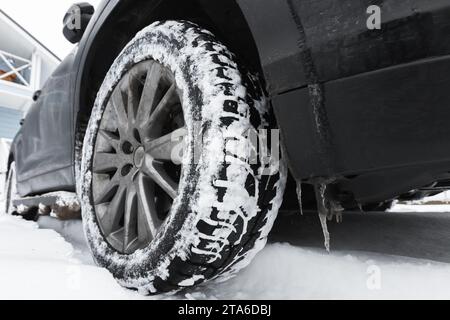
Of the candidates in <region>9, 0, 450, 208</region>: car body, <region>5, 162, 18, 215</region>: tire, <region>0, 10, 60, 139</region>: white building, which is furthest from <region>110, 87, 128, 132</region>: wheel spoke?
<region>0, 10, 60, 139</region>: white building

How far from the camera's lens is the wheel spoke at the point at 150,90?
1.23m

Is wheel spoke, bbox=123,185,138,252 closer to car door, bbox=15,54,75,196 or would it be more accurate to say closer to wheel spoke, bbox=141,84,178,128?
wheel spoke, bbox=141,84,178,128

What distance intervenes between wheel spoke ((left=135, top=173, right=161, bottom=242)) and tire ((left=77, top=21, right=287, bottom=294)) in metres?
0.07

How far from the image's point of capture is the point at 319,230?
164cm

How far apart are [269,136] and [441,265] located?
719mm

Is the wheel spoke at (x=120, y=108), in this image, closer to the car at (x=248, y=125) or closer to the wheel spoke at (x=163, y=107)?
the car at (x=248, y=125)

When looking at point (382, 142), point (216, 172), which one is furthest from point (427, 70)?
point (216, 172)

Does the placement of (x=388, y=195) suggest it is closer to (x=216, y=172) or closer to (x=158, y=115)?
(x=216, y=172)

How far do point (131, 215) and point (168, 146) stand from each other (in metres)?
0.31

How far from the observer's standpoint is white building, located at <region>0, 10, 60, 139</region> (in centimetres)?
1152

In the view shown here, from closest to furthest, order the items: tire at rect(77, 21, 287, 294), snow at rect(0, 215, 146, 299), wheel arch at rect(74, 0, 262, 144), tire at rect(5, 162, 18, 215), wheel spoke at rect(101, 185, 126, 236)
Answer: tire at rect(77, 21, 287, 294) < snow at rect(0, 215, 146, 299) < wheel arch at rect(74, 0, 262, 144) < wheel spoke at rect(101, 185, 126, 236) < tire at rect(5, 162, 18, 215)

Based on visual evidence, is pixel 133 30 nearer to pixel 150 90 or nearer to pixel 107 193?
pixel 150 90

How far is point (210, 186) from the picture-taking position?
3.09 feet

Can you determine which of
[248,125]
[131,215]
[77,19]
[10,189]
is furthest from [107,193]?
[10,189]
